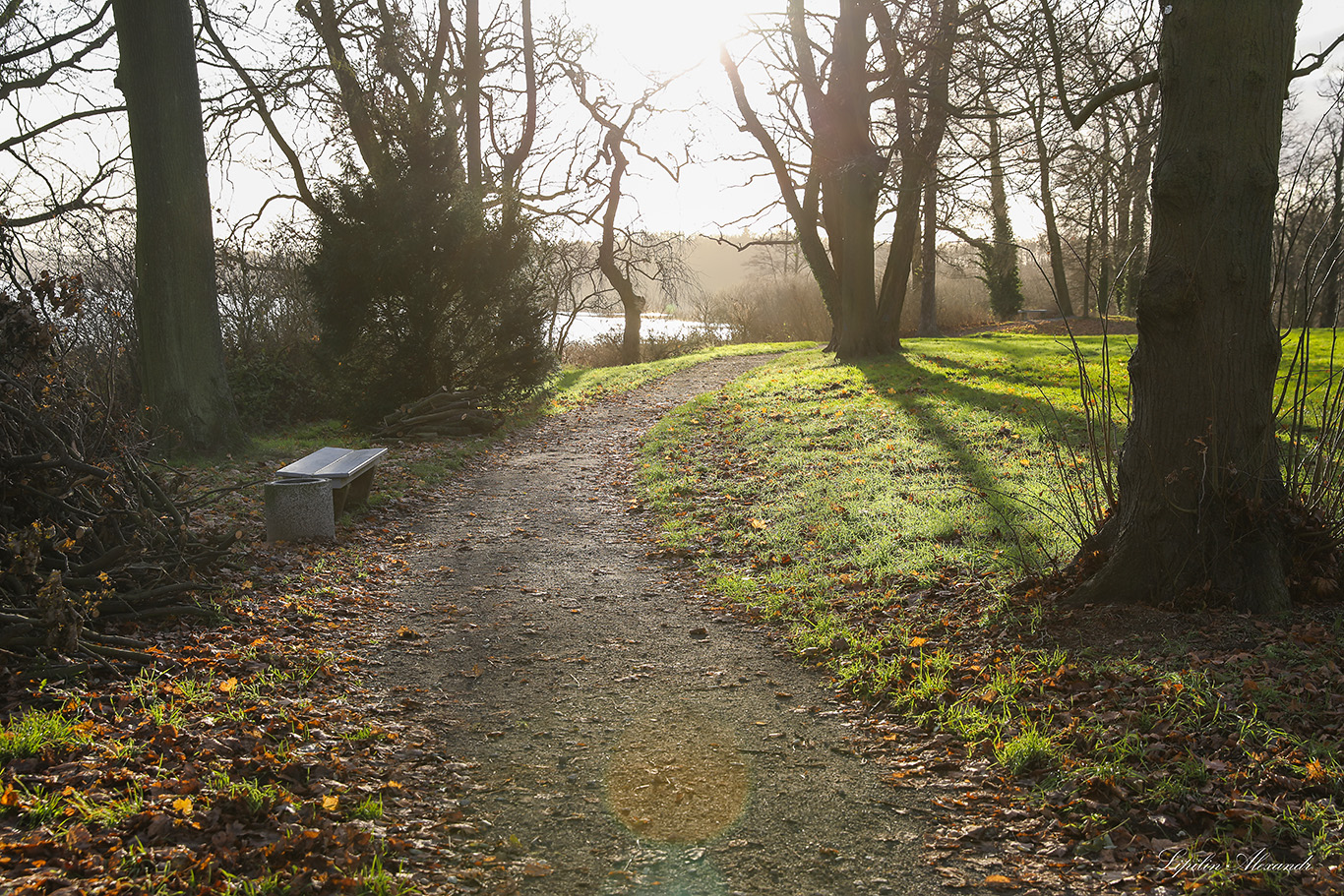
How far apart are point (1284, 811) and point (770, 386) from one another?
1345 centimetres

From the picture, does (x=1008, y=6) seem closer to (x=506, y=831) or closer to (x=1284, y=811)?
(x=1284, y=811)

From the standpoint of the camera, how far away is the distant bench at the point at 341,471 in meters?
7.50

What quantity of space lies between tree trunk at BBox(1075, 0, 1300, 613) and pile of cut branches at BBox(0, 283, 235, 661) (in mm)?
5562

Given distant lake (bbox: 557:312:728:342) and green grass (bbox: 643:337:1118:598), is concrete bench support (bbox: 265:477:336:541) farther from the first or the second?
distant lake (bbox: 557:312:728:342)

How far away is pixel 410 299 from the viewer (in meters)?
12.8

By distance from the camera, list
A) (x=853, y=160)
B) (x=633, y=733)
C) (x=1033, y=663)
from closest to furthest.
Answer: (x=633, y=733) < (x=1033, y=663) < (x=853, y=160)

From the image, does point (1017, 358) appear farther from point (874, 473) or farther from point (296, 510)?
point (296, 510)

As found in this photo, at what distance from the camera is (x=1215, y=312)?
176 inches

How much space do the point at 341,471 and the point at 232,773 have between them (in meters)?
4.47

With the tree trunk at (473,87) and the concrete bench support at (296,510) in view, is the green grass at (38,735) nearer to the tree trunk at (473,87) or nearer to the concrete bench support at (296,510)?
the concrete bench support at (296,510)

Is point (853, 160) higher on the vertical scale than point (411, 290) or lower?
higher

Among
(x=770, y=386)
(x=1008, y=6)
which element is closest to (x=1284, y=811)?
(x=1008, y=6)

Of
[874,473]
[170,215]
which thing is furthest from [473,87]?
[874,473]

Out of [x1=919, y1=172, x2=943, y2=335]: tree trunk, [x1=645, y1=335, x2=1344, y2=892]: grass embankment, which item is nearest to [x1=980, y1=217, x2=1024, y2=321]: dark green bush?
[x1=919, y1=172, x2=943, y2=335]: tree trunk
